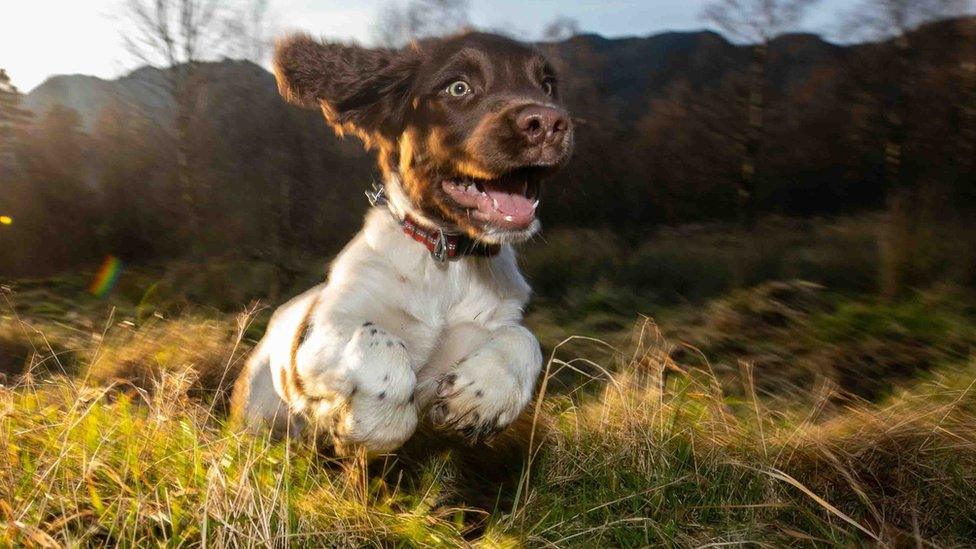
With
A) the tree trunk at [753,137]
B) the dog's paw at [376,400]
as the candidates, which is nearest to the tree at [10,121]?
the tree trunk at [753,137]

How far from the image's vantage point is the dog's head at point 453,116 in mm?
3016

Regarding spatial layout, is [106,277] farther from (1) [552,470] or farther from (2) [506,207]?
(2) [506,207]

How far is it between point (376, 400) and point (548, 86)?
1.59 m

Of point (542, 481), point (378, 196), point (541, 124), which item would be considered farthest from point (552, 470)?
point (541, 124)

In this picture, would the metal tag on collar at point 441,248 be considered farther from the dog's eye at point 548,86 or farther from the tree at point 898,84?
the tree at point 898,84

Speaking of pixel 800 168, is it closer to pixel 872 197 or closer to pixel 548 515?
pixel 872 197

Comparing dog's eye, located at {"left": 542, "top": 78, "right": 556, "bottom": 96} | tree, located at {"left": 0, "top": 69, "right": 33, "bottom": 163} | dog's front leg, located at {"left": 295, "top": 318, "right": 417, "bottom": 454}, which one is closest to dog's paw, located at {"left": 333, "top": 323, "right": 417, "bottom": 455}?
dog's front leg, located at {"left": 295, "top": 318, "right": 417, "bottom": 454}

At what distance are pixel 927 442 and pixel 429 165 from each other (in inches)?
92.1

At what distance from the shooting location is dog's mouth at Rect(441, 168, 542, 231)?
314 cm

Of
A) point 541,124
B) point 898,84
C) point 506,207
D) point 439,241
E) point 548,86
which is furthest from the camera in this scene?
point 898,84

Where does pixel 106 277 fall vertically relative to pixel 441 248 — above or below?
below

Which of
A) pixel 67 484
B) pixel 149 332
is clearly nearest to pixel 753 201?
pixel 149 332

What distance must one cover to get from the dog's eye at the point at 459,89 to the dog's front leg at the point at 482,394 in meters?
1.06

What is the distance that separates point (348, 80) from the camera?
3.71m
